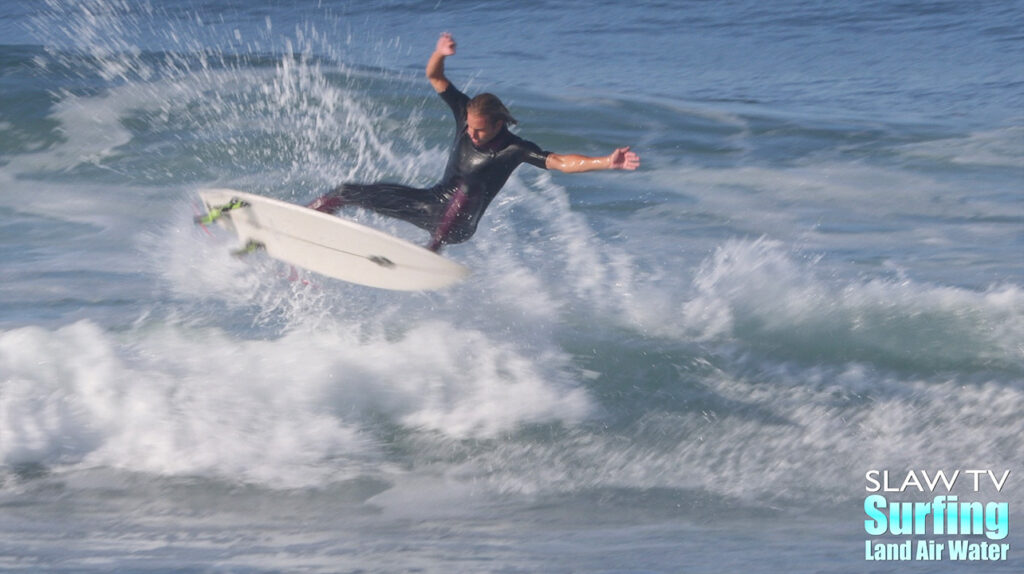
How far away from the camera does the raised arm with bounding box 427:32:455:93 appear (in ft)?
18.0

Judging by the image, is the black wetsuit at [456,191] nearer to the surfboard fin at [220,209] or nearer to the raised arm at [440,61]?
the raised arm at [440,61]

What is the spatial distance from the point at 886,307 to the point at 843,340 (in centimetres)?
61

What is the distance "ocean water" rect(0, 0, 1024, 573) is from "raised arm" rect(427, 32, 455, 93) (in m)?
1.53

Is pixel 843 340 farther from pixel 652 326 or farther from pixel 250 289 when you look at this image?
pixel 250 289

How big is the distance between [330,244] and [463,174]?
787mm

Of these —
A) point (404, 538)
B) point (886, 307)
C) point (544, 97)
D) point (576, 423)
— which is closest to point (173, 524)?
point (404, 538)

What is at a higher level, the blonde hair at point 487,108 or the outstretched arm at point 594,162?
the blonde hair at point 487,108

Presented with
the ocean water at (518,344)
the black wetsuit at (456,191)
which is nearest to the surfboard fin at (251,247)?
the black wetsuit at (456,191)

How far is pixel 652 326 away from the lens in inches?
274

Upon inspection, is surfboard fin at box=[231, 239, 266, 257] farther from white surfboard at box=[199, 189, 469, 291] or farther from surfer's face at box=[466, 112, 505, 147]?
surfer's face at box=[466, 112, 505, 147]

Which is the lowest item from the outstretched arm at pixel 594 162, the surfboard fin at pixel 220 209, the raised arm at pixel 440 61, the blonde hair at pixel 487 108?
the surfboard fin at pixel 220 209

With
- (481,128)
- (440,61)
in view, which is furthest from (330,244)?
(440,61)

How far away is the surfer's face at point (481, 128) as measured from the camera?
579cm

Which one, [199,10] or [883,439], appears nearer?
[883,439]
